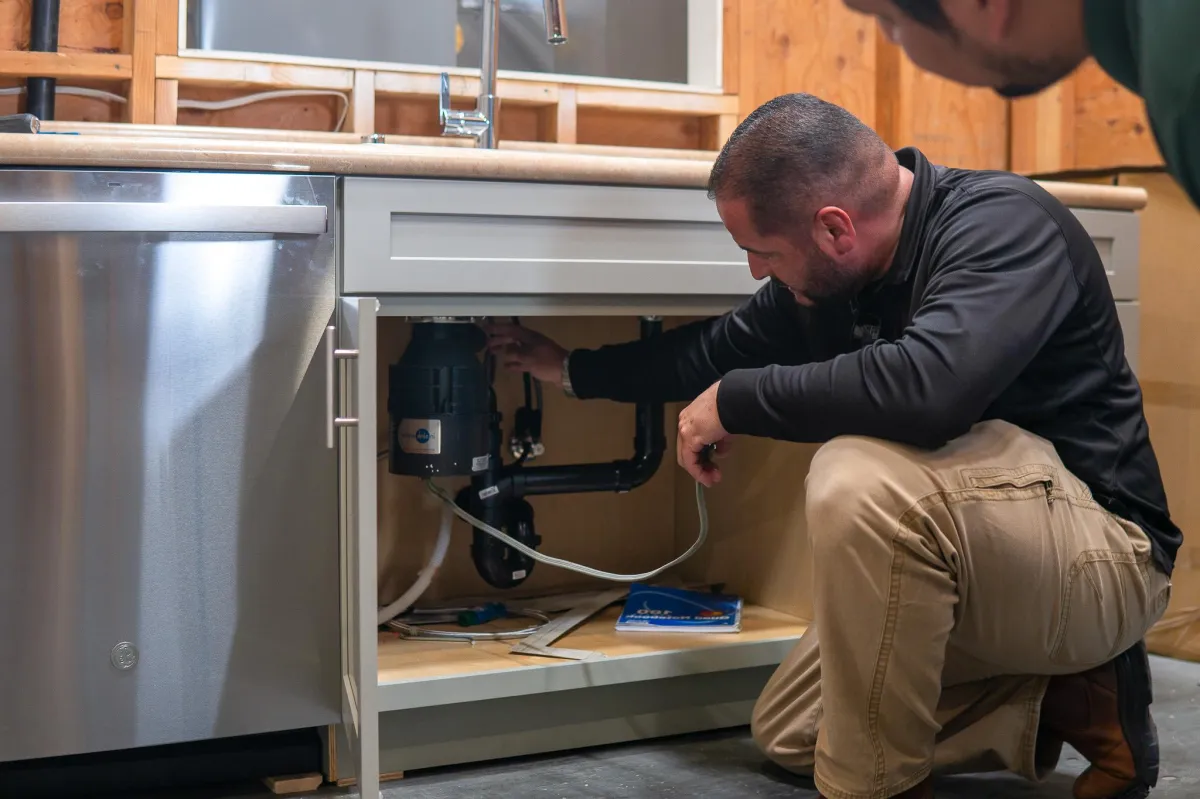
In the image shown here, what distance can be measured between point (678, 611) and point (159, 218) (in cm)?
98

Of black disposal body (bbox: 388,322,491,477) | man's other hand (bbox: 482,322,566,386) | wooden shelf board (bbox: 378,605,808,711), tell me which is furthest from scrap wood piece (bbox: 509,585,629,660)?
man's other hand (bbox: 482,322,566,386)

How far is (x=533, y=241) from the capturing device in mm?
1603

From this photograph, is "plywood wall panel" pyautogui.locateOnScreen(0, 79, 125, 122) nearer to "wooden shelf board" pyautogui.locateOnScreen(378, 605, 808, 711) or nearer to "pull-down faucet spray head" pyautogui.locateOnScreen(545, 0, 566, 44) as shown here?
"pull-down faucet spray head" pyautogui.locateOnScreen(545, 0, 566, 44)

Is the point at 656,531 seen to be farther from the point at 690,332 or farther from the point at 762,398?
the point at 762,398

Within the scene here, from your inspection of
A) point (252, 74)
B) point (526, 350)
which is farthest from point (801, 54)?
point (252, 74)

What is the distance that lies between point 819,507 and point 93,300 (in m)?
0.83

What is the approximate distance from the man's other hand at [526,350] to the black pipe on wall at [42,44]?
728 millimetres

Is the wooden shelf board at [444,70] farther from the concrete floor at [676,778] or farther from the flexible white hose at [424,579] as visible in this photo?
the concrete floor at [676,778]

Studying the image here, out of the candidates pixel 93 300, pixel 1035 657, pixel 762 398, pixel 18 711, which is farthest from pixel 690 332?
pixel 18 711

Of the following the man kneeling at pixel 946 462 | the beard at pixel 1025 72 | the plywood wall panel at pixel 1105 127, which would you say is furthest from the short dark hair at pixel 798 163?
the plywood wall panel at pixel 1105 127

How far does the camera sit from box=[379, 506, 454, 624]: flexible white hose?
1928mm

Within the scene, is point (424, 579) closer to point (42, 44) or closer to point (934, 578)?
point (934, 578)

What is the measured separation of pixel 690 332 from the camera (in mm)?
1784

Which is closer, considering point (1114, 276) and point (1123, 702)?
point (1123, 702)
